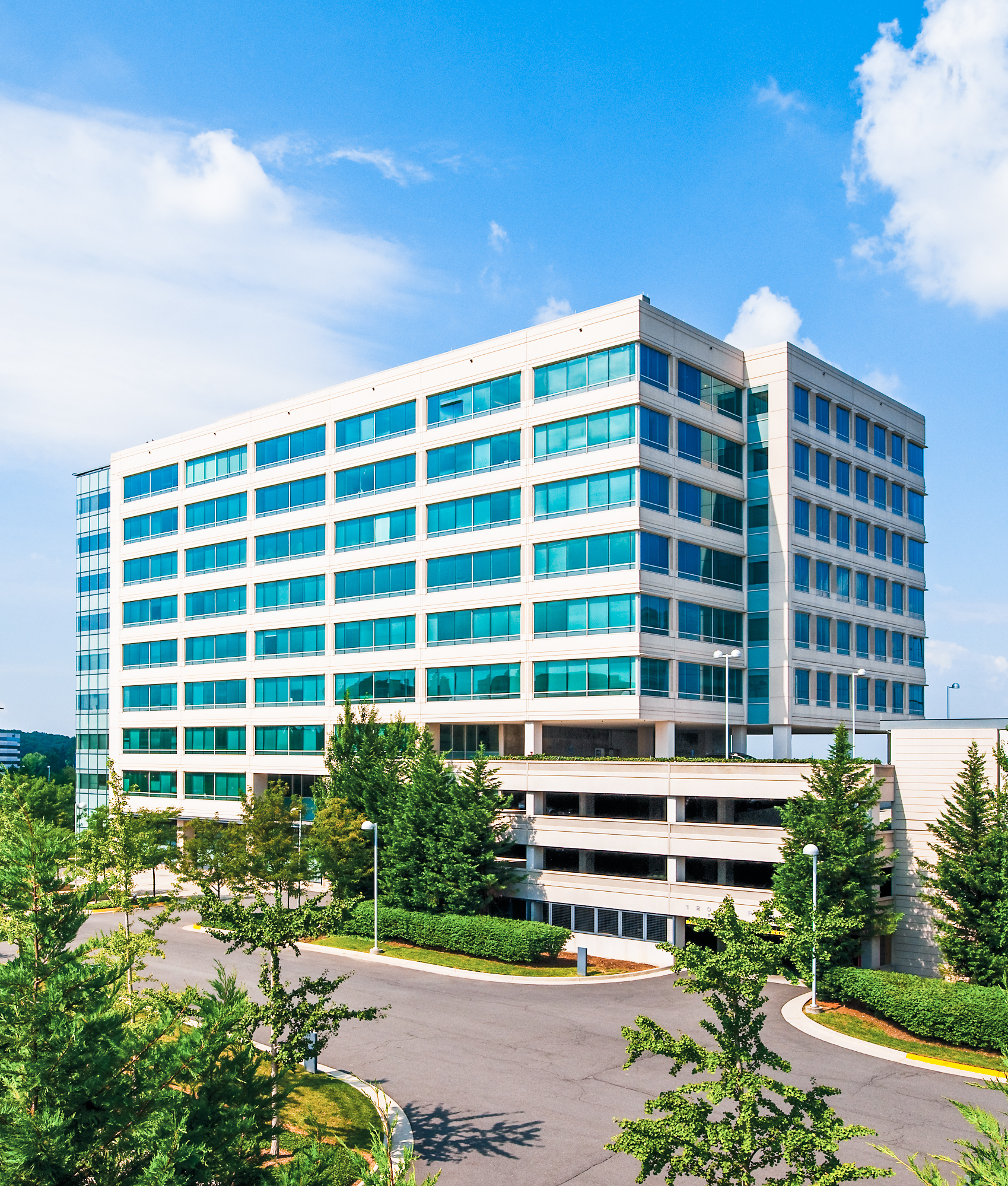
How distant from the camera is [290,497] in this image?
63125 millimetres

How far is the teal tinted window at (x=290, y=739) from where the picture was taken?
6081cm

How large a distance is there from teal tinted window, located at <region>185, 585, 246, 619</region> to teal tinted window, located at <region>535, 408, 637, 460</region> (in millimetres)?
25488

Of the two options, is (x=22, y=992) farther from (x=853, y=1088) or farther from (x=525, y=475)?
(x=525, y=475)

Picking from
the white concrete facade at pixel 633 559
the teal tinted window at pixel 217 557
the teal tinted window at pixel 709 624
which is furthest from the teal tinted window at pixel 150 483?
the teal tinted window at pixel 709 624

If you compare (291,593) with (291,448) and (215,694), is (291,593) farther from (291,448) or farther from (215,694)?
(215,694)

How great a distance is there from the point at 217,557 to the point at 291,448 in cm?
985

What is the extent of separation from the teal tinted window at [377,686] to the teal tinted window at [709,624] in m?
15.1

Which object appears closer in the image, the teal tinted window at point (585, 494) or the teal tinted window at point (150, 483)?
the teal tinted window at point (585, 494)

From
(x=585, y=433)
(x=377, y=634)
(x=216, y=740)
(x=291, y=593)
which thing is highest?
(x=585, y=433)

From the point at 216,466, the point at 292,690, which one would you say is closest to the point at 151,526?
the point at 216,466

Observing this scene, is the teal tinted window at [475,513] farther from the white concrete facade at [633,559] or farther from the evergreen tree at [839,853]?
the evergreen tree at [839,853]

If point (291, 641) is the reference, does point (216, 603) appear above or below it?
above

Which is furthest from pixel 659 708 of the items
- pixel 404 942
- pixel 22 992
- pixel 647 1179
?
pixel 22 992

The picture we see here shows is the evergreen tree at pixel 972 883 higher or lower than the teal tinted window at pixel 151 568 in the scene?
lower
